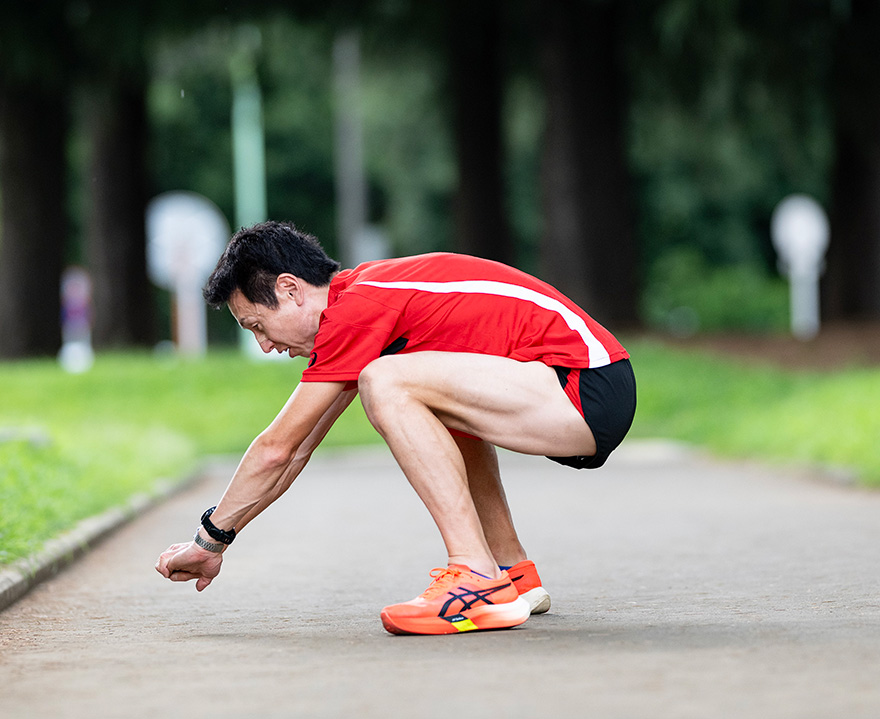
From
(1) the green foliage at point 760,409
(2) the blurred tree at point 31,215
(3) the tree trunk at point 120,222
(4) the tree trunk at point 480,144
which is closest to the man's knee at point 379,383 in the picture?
(1) the green foliage at point 760,409

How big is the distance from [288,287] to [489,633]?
1302 mm

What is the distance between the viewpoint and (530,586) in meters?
5.59

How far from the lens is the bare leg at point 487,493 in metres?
5.66

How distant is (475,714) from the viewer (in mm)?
3775

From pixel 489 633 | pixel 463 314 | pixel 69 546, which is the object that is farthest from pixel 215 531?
pixel 69 546

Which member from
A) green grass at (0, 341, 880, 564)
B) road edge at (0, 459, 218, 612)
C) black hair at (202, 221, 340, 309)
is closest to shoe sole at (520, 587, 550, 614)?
black hair at (202, 221, 340, 309)

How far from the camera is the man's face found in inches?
205

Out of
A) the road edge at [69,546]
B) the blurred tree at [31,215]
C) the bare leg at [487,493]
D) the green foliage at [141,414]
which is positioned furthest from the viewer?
the blurred tree at [31,215]

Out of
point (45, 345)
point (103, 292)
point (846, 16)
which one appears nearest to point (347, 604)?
point (846, 16)

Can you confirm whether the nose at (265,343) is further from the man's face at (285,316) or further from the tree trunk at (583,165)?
the tree trunk at (583,165)

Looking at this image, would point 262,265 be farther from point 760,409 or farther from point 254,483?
point 760,409

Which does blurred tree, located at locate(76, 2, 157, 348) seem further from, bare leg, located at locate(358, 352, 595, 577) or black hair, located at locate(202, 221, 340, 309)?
bare leg, located at locate(358, 352, 595, 577)

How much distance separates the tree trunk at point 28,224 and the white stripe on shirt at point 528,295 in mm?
18728

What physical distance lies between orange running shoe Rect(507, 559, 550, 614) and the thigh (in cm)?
53
